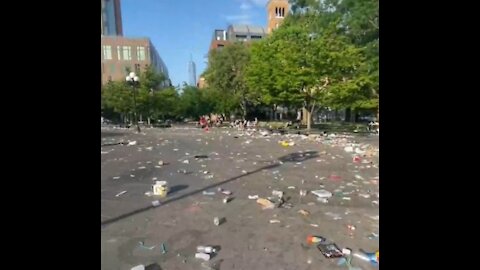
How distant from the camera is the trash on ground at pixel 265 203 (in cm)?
508

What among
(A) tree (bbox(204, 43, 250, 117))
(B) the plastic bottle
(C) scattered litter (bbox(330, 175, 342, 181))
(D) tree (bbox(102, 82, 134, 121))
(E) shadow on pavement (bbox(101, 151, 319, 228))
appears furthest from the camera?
(A) tree (bbox(204, 43, 250, 117))

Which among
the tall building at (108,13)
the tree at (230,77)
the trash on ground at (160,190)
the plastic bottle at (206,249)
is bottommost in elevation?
the plastic bottle at (206,249)

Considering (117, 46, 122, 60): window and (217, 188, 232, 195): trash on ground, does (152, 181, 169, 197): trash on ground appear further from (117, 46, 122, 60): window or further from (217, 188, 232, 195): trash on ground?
(117, 46, 122, 60): window

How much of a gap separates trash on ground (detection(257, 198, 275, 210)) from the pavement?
0.10 m

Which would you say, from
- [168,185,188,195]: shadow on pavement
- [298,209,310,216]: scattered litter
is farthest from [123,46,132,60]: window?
[298,209,310,216]: scattered litter

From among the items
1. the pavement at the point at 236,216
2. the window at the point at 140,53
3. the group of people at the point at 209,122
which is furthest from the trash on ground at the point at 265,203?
the window at the point at 140,53

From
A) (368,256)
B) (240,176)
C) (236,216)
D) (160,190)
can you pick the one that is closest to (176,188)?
(160,190)

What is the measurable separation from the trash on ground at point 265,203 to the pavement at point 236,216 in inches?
4.0

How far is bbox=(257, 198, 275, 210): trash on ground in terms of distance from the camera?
5081 millimetres

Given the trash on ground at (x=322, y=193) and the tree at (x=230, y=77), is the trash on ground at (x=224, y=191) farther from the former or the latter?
the tree at (x=230, y=77)

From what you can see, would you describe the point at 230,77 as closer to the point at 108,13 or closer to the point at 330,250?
the point at 108,13
